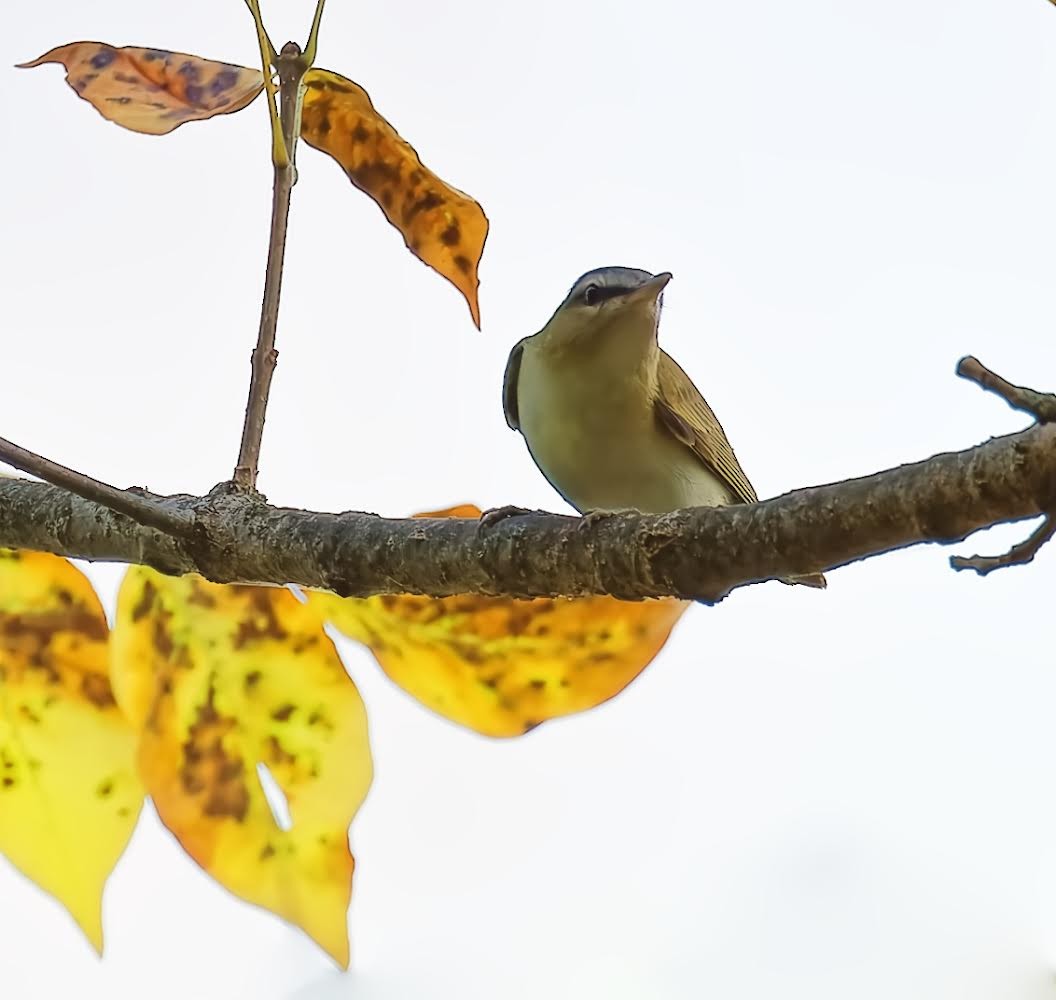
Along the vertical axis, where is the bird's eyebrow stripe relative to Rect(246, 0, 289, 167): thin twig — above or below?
below

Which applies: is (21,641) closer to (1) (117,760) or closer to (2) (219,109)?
(1) (117,760)

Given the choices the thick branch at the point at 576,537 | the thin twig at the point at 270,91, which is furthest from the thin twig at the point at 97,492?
the thin twig at the point at 270,91

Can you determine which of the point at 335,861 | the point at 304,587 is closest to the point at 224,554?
the point at 304,587

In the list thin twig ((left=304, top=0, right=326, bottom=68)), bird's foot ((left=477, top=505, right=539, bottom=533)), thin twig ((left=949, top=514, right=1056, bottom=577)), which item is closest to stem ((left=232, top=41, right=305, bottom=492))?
thin twig ((left=304, top=0, right=326, bottom=68))

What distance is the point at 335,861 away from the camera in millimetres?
420

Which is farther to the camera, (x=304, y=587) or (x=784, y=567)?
(x=304, y=587)

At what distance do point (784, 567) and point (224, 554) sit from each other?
18 centimetres

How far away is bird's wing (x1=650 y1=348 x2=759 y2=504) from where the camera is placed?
53 cm

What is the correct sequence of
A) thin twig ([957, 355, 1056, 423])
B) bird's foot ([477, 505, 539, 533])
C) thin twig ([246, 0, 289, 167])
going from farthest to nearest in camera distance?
thin twig ([246, 0, 289, 167]) < bird's foot ([477, 505, 539, 533]) < thin twig ([957, 355, 1056, 423])

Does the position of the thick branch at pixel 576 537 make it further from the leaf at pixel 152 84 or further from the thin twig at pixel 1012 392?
the leaf at pixel 152 84

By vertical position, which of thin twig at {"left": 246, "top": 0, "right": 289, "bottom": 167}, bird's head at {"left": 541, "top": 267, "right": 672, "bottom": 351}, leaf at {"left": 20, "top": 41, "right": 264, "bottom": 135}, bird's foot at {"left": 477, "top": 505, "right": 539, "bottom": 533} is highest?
leaf at {"left": 20, "top": 41, "right": 264, "bottom": 135}

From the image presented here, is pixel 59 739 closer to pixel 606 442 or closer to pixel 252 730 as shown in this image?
pixel 252 730

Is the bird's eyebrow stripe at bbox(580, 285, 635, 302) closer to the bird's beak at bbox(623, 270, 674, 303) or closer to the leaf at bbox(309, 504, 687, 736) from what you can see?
the bird's beak at bbox(623, 270, 674, 303)

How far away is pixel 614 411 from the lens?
0.52 metres
